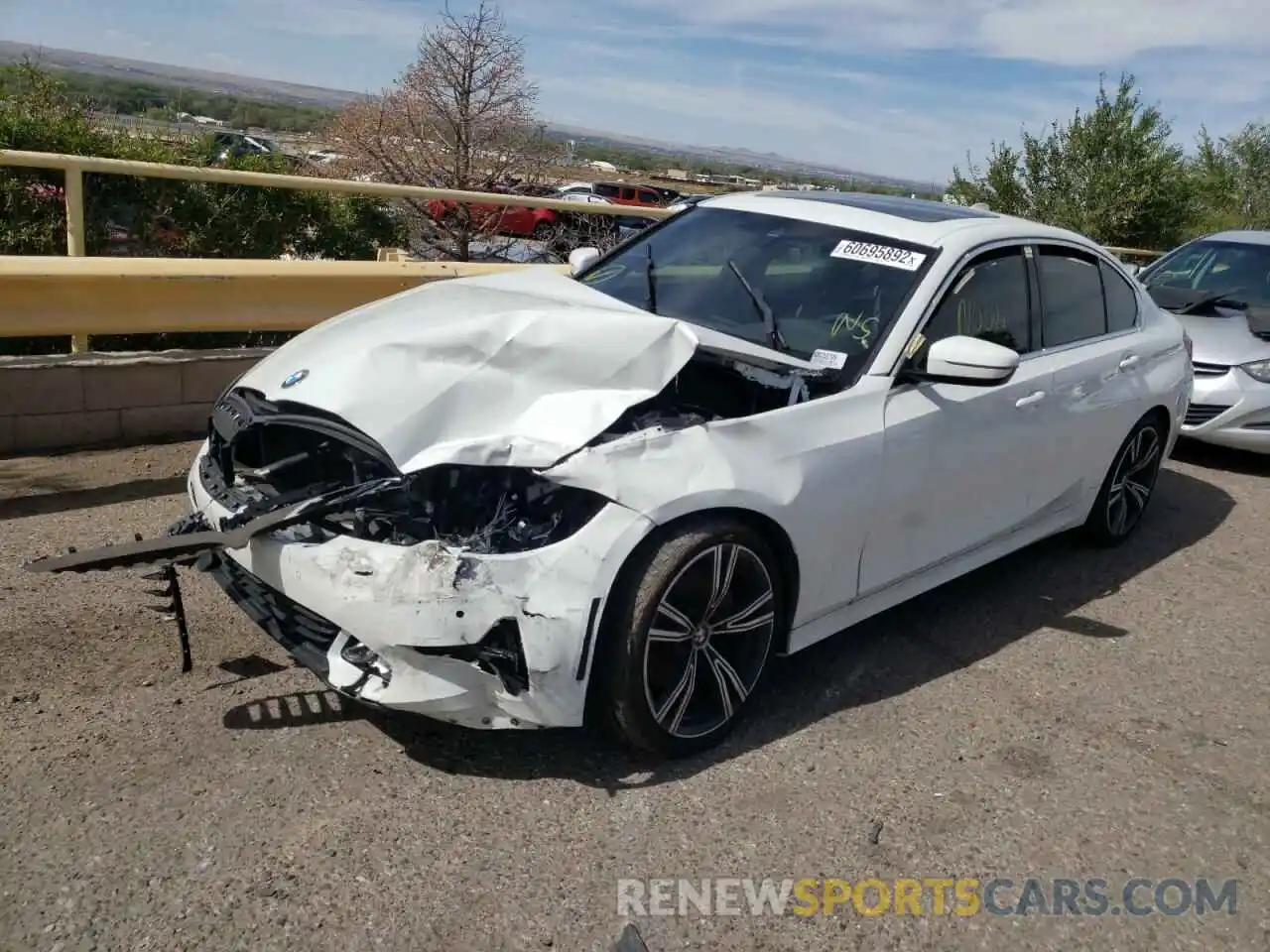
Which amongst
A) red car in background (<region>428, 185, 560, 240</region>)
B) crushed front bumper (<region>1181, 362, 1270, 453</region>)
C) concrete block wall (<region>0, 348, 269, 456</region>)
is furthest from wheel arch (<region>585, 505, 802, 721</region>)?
red car in background (<region>428, 185, 560, 240</region>)

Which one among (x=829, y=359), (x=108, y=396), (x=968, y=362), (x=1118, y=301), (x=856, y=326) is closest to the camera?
(x=968, y=362)

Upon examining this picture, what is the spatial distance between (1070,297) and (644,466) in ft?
9.45

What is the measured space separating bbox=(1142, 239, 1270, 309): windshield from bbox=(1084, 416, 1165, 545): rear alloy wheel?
3193mm

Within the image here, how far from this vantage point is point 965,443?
4.23 metres

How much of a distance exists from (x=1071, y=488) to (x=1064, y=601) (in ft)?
1.72

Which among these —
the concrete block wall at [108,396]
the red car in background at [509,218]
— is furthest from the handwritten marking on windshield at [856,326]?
the red car in background at [509,218]

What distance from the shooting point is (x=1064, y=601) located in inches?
204

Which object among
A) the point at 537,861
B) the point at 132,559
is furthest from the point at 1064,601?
the point at 132,559

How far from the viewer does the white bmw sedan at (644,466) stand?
310 centimetres

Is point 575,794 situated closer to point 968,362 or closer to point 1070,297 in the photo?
point 968,362

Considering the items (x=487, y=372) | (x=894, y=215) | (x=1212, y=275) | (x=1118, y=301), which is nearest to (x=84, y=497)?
(x=487, y=372)

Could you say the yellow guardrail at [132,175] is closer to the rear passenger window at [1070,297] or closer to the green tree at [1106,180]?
the rear passenger window at [1070,297]

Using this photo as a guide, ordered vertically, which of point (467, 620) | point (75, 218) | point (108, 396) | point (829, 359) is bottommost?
point (108, 396)

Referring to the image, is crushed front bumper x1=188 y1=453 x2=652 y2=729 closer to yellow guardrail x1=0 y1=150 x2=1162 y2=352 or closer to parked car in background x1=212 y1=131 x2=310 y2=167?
yellow guardrail x1=0 y1=150 x2=1162 y2=352
